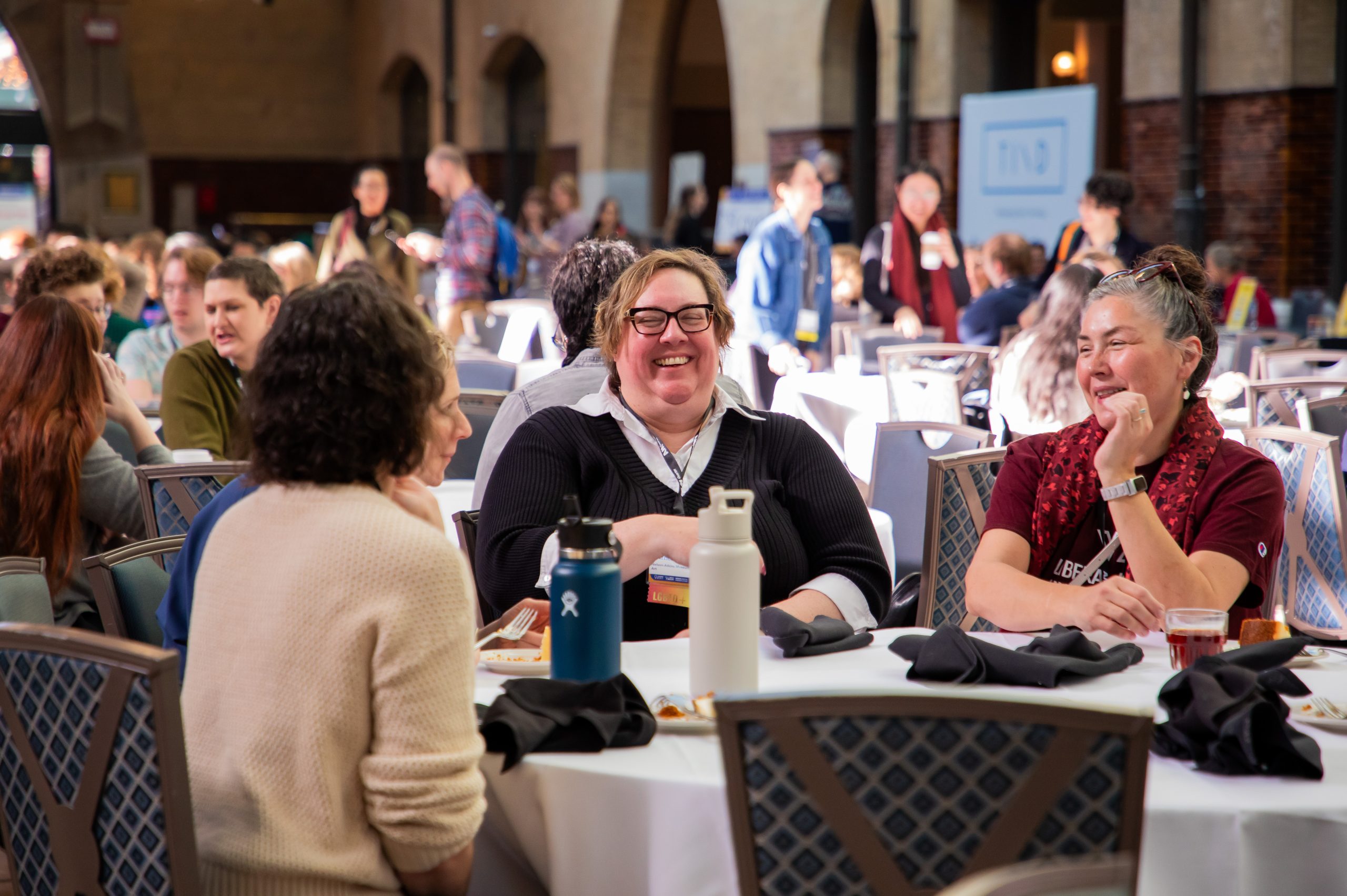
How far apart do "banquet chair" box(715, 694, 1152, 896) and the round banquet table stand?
2cm

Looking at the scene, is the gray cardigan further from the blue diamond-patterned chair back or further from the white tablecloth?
the white tablecloth

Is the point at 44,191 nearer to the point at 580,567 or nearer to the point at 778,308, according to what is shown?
the point at 778,308

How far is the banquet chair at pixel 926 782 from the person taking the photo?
1341 mm

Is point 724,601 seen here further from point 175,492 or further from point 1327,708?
point 175,492

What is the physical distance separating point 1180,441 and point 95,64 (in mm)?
22140

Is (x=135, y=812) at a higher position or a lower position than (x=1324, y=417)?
lower

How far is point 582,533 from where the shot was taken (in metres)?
1.73

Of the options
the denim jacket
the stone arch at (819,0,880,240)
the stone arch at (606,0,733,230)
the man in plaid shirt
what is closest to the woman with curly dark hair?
the denim jacket

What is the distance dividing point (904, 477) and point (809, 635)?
2101 millimetres

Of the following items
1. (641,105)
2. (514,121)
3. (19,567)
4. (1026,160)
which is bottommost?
(19,567)

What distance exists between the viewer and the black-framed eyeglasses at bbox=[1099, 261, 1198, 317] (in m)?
2.60

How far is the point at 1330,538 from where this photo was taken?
3652 mm

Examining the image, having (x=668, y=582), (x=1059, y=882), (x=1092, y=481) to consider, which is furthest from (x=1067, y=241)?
(x=1059, y=882)

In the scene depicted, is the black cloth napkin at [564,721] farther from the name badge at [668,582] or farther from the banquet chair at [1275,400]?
the banquet chair at [1275,400]
